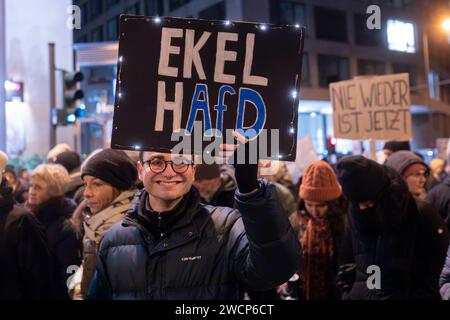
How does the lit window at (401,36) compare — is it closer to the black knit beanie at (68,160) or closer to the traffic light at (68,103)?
the traffic light at (68,103)

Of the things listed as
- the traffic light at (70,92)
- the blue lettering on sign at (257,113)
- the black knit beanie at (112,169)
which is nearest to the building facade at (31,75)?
the traffic light at (70,92)

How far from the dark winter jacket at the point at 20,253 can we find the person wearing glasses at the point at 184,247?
3.10ft

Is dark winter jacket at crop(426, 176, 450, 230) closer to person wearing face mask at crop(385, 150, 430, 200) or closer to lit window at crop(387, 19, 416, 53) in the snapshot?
person wearing face mask at crop(385, 150, 430, 200)

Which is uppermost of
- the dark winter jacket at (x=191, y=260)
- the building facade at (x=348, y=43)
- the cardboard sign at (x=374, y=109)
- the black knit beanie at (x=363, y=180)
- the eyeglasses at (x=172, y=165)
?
the building facade at (x=348, y=43)

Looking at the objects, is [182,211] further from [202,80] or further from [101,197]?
[101,197]

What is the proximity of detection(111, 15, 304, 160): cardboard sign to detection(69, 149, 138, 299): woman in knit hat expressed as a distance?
971 millimetres

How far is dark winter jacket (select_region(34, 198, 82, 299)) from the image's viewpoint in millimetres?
3746

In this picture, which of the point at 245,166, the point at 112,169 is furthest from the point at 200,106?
the point at 112,169

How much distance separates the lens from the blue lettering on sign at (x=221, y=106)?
220 cm

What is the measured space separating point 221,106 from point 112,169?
1268 mm

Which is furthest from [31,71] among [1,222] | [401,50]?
[401,50]

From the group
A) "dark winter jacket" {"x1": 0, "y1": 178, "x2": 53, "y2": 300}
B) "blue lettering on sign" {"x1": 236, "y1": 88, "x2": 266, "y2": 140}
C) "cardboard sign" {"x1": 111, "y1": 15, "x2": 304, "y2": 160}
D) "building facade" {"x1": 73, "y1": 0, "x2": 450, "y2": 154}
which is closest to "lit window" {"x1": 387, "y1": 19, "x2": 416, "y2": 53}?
"building facade" {"x1": 73, "y1": 0, "x2": 450, "y2": 154}
